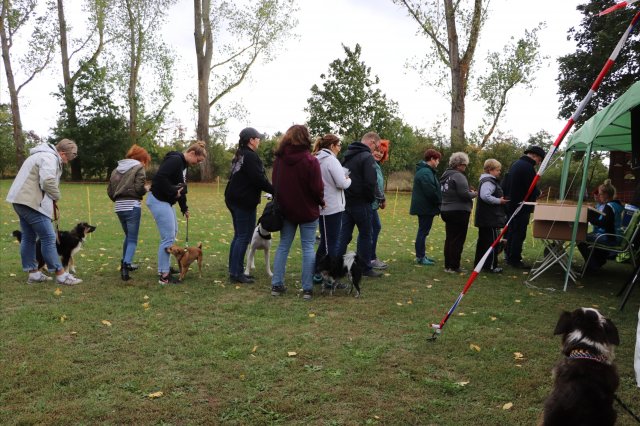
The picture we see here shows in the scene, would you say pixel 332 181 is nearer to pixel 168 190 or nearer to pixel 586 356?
pixel 168 190

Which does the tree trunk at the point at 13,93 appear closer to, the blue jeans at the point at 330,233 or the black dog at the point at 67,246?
the black dog at the point at 67,246

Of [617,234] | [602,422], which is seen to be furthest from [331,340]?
[617,234]

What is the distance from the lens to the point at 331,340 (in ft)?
14.2

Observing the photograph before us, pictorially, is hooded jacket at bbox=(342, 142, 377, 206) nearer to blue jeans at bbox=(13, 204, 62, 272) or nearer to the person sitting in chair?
the person sitting in chair

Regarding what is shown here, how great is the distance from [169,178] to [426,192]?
12.6 feet

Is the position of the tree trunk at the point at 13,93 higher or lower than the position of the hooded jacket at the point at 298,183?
higher

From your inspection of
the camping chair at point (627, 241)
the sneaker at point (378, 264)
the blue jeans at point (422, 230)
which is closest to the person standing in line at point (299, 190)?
the sneaker at point (378, 264)

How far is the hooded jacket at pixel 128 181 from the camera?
20.0ft

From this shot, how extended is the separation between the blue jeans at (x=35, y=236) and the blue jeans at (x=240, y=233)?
2085mm

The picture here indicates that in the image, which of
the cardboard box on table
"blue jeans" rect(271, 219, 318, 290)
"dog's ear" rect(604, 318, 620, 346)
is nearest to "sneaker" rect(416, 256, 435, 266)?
the cardboard box on table

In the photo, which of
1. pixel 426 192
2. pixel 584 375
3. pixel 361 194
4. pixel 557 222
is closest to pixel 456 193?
pixel 426 192

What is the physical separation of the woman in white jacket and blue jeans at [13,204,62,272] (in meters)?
3.16

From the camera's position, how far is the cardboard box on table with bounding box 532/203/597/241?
6.42 m

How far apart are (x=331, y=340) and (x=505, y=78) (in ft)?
92.0
